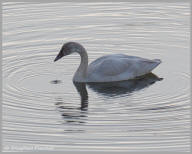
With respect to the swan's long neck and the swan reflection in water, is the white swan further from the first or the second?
the swan reflection in water

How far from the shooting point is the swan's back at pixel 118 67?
19703mm

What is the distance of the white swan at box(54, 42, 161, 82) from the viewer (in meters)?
19.7

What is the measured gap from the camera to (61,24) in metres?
23.0

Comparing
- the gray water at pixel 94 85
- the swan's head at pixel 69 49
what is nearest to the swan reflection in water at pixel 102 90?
the gray water at pixel 94 85

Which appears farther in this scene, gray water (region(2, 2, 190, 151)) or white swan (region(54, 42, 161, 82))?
white swan (region(54, 42, 161, 82))

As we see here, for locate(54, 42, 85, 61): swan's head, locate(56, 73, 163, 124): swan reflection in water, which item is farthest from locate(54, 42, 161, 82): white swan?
locate(56, 73, 163, 124): swan reflection in water

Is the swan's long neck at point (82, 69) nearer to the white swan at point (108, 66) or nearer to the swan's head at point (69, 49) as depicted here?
the white swan at point (108, 66)

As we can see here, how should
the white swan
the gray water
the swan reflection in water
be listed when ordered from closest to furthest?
the gray water, the swan reflection in water, the white swan

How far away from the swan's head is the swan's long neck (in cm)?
11

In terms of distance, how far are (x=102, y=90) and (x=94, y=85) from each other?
2.08ft

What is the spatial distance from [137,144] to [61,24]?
855 cm

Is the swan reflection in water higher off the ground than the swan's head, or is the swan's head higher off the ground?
the swan's head

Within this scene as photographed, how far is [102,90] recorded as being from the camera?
62.2ft

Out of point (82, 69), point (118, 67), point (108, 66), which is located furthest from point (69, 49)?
point (118, 67)
